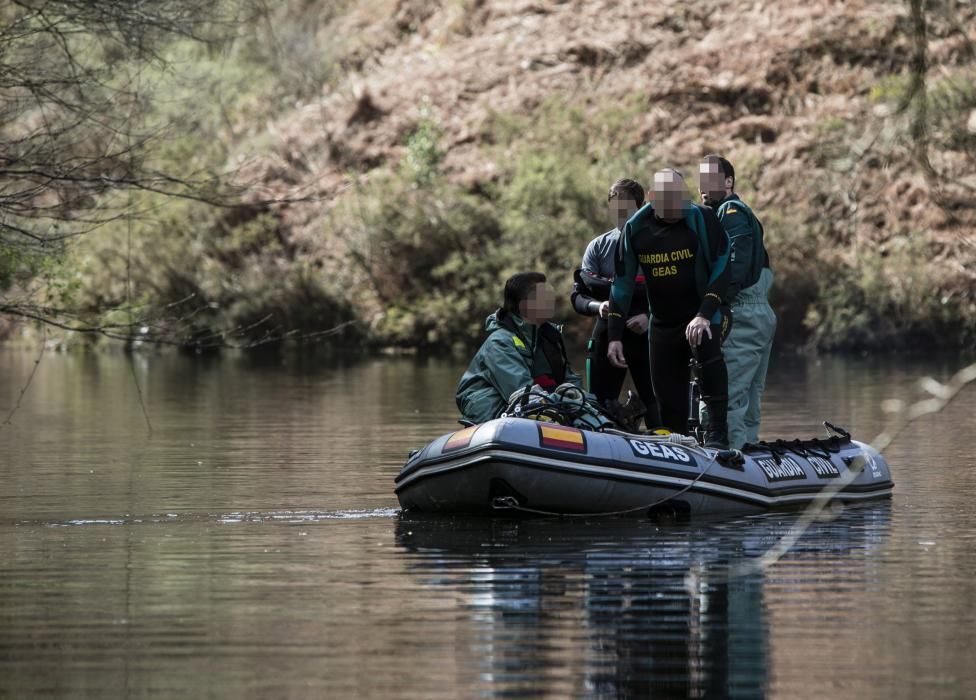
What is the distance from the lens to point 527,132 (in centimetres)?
4878

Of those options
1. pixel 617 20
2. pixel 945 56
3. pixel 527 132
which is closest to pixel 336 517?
pixel 945 56

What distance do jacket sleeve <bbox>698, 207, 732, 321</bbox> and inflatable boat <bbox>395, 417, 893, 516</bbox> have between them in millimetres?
853

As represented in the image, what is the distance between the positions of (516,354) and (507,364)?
9 cm

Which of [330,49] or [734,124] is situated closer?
[734,124]

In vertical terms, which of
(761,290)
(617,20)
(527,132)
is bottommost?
(761,290)

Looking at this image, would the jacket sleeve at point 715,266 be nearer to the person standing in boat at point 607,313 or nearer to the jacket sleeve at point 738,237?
the jacket sleeve at point 738,237

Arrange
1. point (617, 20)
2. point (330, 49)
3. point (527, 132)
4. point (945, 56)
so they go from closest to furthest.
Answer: point (945, 56)
point (527, 132)
point (617, 20)
point (330, 49)

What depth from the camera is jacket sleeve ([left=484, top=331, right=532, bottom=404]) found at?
12.1 m

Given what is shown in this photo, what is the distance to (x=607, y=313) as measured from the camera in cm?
1285

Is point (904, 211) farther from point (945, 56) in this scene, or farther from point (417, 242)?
point (417, 242)

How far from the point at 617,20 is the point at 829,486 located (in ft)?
140

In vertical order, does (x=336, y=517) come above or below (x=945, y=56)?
below

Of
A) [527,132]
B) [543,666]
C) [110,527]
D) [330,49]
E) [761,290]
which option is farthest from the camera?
[330,49]

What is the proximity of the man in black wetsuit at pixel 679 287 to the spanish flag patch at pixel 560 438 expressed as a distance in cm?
95
